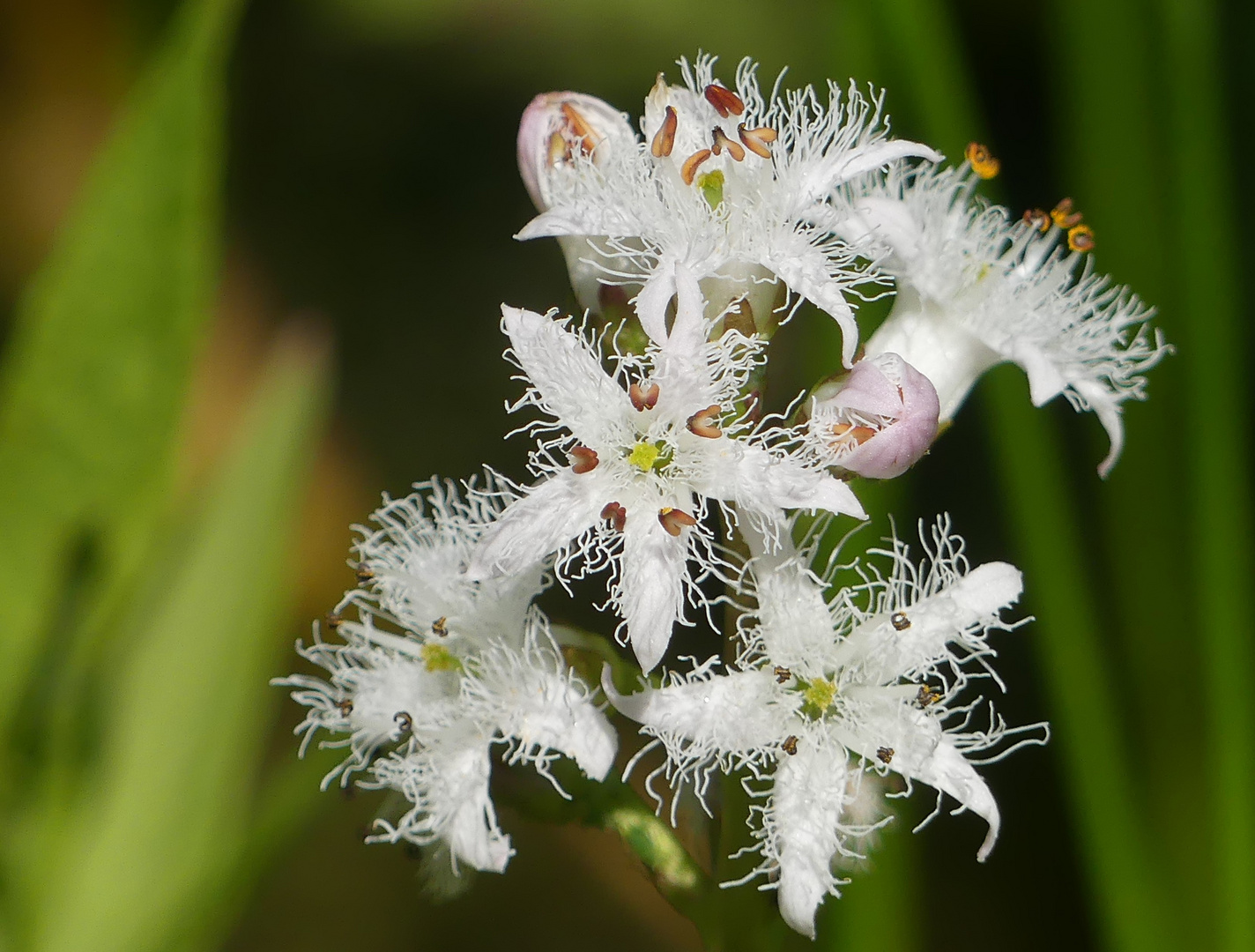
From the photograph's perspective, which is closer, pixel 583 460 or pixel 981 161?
pixel 583 460

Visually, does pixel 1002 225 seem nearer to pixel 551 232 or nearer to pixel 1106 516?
pixel 551 232

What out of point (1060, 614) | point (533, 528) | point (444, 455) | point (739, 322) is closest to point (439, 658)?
point (533, 528)

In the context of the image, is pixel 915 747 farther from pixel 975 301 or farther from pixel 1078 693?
pixel 1078 693

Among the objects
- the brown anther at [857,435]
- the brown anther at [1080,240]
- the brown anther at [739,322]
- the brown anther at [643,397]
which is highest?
the brown anther at [739,322]

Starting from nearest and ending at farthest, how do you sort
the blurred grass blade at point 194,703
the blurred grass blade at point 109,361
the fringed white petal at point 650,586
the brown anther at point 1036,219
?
the fringed white petal at point 650,586 < the brown anther at point 1036,219 < the blurred grass blade at point 109,361 < the blurred grass blade at point 194,703

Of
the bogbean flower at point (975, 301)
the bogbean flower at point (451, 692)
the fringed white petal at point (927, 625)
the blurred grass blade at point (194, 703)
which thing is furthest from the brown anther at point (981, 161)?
the blurred grass blade at point (194, 703)

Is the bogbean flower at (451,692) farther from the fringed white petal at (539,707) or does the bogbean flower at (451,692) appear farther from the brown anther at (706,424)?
the brown anther at (706,424)
